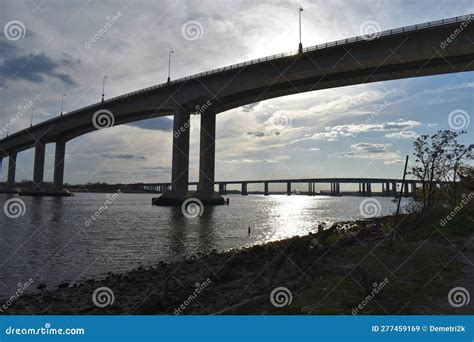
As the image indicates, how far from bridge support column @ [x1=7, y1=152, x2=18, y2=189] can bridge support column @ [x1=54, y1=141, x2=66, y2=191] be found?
42383mm

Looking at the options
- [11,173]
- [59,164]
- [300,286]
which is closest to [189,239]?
[300,286]

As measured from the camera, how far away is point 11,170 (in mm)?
146500

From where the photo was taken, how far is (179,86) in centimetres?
6850

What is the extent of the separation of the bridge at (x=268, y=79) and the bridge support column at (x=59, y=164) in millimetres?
21011

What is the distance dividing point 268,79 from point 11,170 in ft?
459

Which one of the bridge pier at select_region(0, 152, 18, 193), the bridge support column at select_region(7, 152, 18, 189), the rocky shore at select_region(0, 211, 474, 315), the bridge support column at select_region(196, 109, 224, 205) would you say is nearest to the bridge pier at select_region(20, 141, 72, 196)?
the bridge pier at select_region(0, 152, 18, 193)

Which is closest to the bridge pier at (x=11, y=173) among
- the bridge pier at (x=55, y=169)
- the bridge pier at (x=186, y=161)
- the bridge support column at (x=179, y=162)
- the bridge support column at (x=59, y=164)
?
the bridge pier at (x=55, y=169)

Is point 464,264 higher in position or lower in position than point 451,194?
lower

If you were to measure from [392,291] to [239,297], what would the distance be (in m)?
4.05

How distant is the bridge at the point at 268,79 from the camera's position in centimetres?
4181

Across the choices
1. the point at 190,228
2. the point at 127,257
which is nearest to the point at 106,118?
the point at 190,228

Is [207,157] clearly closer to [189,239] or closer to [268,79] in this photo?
[268,79]

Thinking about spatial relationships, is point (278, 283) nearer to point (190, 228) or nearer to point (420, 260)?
point (420, 260)

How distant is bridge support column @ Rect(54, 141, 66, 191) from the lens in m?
116
